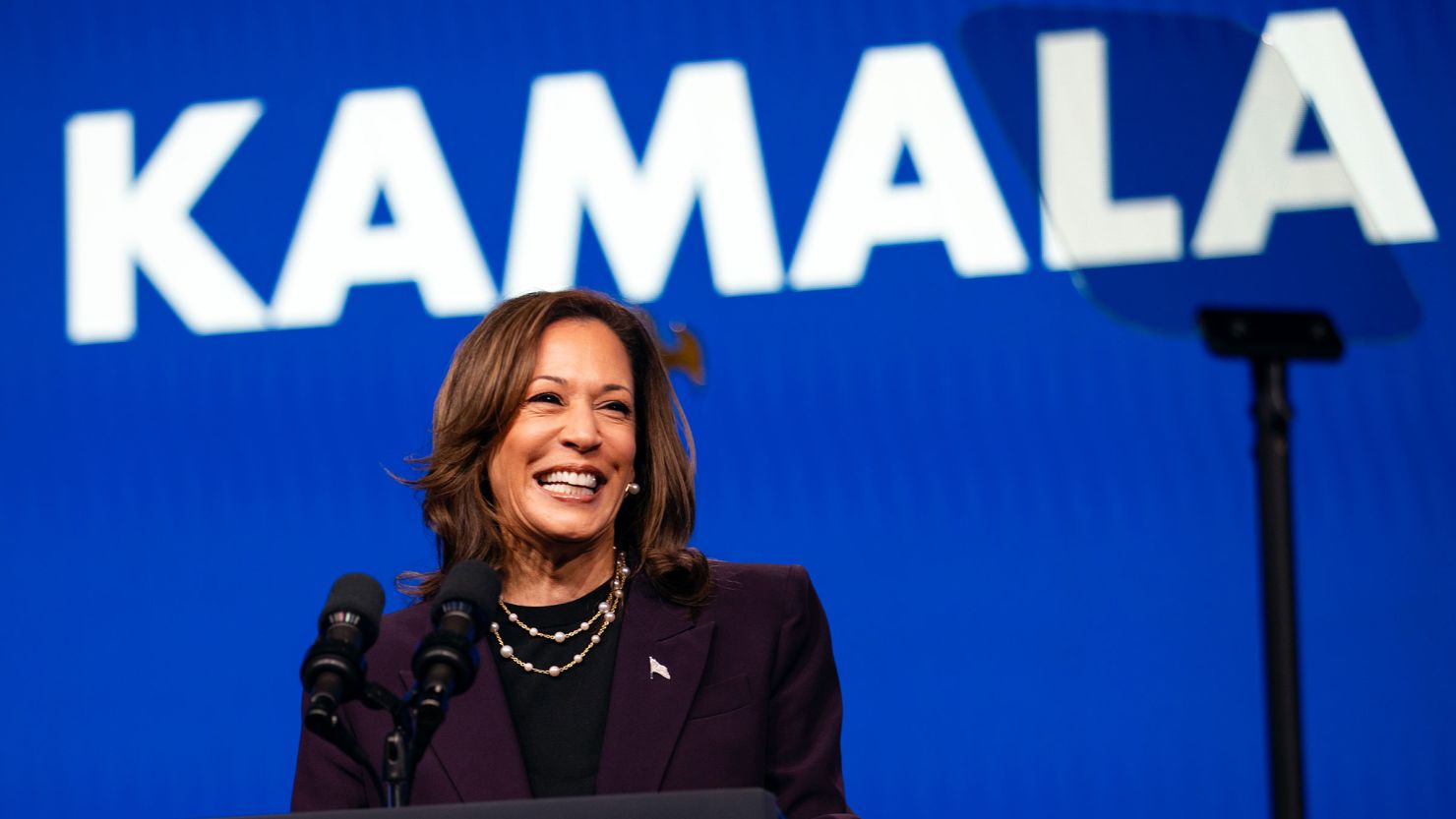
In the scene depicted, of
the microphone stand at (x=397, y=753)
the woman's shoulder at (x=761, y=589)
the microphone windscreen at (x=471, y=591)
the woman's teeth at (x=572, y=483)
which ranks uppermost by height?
the woman's teeth at (x=572, y=483)

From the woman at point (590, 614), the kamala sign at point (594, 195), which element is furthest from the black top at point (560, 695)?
the kamala sign at point (594, 195)

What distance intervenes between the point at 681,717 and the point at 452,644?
640 mm

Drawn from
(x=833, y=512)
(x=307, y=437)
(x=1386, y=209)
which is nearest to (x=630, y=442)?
(x=833, y=512)

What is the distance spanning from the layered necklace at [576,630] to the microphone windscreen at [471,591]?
0.58 m

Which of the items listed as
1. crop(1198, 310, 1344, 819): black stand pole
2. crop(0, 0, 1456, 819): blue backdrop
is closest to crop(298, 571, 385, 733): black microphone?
crop(1198, 310, 1344, 819): black stand pole

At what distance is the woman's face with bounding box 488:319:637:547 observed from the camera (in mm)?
2006

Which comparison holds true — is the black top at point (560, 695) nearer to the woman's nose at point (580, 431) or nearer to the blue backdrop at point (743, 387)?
the woman's nose at point (580, 431)

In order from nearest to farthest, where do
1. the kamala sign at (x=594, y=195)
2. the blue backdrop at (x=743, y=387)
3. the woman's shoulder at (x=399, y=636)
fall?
the woman's shoulder at (x=399, y=636) → the blue backdrop at (x=743, y=387) → the kamala sign at (x=594, y=195)

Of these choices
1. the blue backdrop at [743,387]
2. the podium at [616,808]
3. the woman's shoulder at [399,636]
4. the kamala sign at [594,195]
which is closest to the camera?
the podium at [616,808]

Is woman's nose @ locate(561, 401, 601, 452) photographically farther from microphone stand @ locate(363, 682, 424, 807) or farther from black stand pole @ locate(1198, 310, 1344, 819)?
black stand pole @ locate(1198, 310, 1344, 819)

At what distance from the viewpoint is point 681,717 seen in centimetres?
191

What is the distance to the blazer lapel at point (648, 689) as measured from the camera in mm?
1863

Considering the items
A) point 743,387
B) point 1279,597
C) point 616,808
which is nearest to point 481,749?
point 616,808

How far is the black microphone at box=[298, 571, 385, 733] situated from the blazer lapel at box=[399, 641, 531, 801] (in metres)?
0.49
